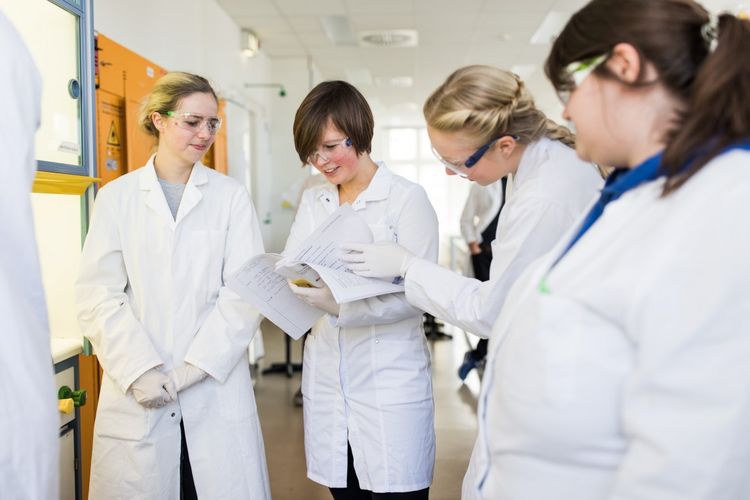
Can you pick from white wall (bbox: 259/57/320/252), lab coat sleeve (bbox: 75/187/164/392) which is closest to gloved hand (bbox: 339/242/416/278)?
lab coat sleeve (bbox: 75/187/164/392)

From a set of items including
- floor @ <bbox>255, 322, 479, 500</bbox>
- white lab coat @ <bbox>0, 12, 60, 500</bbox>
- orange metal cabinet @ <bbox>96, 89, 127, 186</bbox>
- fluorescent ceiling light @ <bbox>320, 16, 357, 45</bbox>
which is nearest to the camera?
white lab coat @ <bbox>0, 12, 60, 500</bbox>

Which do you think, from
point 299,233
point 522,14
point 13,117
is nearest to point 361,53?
point 522,14

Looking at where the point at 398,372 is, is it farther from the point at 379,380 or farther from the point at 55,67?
the point at 55,67

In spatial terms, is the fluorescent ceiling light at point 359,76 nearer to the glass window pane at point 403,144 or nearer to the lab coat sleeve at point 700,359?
the glass window pane at point 403,144

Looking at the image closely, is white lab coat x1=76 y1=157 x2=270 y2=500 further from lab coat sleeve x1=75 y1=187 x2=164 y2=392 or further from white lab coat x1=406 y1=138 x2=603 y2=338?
white lab coat x1=406 y1=138 x2=603 y2=338

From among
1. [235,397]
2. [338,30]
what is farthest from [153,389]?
[338,30]

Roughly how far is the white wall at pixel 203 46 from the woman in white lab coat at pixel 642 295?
1.53m

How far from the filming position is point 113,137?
316 cm

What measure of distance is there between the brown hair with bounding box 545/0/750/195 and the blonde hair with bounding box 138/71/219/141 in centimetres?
121

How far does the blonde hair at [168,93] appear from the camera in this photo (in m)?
1.74

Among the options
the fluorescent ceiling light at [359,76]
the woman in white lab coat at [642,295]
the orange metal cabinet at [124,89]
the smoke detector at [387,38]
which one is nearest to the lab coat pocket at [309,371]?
the woman in white lab coat at [642,295]

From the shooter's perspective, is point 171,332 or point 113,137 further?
point 113,137

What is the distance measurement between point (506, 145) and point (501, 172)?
0.08m

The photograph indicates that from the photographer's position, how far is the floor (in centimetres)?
284
